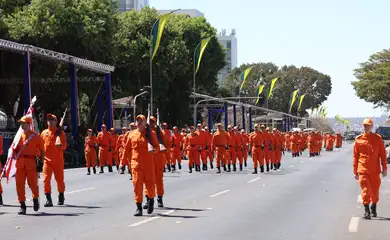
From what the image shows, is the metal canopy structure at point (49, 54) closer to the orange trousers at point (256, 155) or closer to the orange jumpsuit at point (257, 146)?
the orange jumpsuit at point (257, 146)

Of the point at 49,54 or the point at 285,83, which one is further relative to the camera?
the point at 285,83

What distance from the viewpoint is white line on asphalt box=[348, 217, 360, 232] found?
1212 centimetres

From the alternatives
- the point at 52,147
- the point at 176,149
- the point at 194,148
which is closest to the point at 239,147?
the point at 194,148

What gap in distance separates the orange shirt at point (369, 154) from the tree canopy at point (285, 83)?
113 metres

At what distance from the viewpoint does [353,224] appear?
12.8 m

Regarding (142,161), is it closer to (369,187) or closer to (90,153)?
(369,187)

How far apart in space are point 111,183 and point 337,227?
1239 centimetres

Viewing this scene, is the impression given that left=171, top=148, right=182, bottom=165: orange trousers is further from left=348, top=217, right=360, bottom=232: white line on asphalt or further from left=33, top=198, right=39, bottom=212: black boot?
left=348, top=217, right=360, bottom=232: white line on asphalt

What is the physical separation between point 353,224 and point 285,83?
119 metres

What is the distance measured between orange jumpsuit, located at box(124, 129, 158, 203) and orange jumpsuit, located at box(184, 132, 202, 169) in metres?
17.3

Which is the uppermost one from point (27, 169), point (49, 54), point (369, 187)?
point (49, 54)

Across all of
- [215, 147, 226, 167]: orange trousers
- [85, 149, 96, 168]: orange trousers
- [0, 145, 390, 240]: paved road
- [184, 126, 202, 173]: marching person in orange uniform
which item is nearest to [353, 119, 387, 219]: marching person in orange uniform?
[0, 145, 390, 240]: paved road

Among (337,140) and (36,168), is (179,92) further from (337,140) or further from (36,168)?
(36,168)

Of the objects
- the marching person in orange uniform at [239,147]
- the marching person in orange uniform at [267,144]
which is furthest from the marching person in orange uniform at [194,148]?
the marching person in orange uniform at [267,144]
